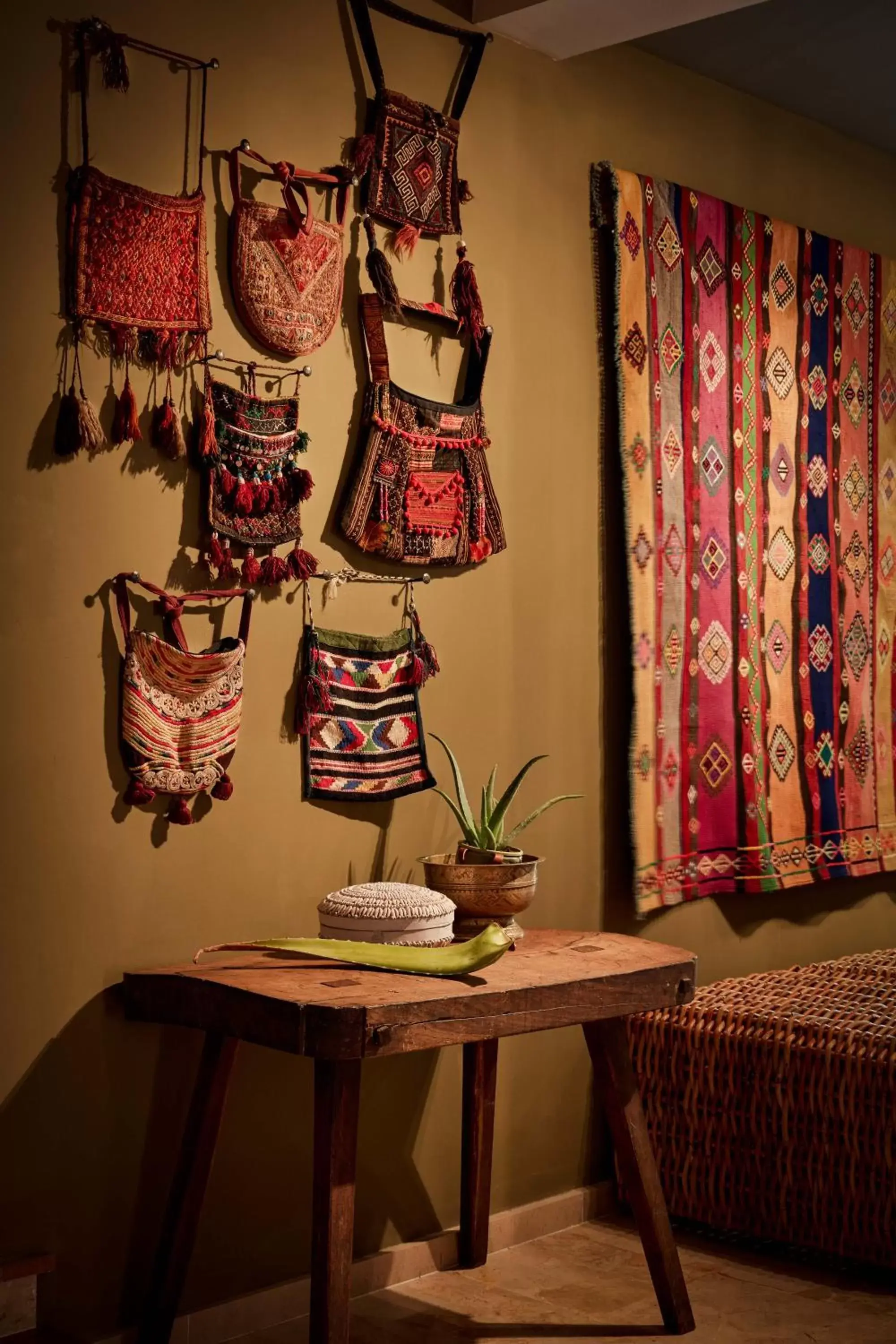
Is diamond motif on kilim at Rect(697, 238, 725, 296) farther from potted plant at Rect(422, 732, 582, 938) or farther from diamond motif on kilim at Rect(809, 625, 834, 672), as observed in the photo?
potted plant at Rect(422, 732, 582, 938)

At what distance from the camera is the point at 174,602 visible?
267 centimetres

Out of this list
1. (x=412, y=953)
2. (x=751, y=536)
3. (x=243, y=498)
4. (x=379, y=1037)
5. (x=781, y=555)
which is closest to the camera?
(x=379, y=1037)

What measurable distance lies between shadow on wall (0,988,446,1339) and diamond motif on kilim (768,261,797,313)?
2165 mm

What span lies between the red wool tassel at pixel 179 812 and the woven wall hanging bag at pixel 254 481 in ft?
1.33

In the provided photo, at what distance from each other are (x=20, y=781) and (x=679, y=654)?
5.53ft

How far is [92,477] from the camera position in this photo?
8.48 ft

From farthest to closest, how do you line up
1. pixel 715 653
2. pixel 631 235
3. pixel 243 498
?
pixel 715 653
pixel 631 235
pixel 243 498

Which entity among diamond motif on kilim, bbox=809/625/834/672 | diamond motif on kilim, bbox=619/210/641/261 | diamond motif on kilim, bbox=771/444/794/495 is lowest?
diamond motif on kilim, bbox=809/625/834/672

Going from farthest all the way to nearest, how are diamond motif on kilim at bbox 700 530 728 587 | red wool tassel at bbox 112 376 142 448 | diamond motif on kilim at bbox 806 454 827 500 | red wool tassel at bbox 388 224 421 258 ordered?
diamond motif on kilim at bbox 806 454 827 500 < diamond motif on kilim at bbox 700 530 728 587 < red wool tassel at bbox 388 224 421 258 < red wool tassel at bbox 112 376 142 448

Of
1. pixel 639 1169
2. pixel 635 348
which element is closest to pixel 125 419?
pixel 635 348

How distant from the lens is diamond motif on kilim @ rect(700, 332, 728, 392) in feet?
12.2

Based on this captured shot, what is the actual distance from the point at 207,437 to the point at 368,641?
0.53 meters

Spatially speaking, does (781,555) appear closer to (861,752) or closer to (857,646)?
(857,646)

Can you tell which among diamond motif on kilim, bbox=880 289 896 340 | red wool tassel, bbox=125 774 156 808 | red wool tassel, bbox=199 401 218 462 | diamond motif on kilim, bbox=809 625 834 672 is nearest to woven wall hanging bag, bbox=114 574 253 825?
red wool tassel, bbox=125 774 156 808
